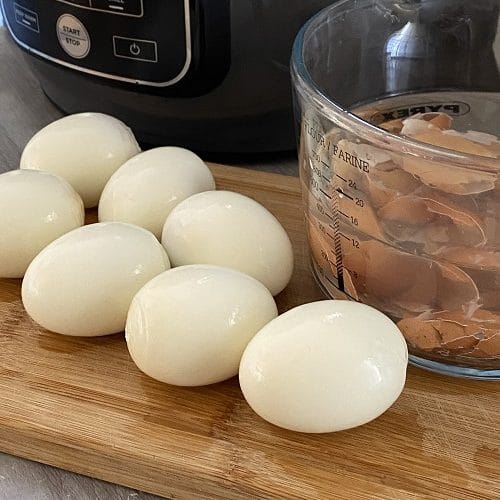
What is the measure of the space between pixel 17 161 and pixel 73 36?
17cm

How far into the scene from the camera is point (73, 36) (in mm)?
756

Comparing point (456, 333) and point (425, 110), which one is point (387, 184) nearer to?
point (456, 333)

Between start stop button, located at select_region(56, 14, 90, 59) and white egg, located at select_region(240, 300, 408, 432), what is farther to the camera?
start stop button, located at select_region(56, 14, 90, 59)

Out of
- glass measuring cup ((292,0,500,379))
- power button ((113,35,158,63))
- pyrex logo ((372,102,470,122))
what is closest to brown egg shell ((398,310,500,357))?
glass measuring cup ((292,0,500,379))

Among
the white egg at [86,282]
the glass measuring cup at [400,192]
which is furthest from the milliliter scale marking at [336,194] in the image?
the white egg at [86,282]

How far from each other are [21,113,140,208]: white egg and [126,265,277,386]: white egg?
21 cm

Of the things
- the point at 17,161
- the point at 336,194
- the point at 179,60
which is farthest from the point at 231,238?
the point at 17,161

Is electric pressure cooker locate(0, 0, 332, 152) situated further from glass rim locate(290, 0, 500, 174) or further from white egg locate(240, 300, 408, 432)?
white egg locate(240, 300, 408, 432)

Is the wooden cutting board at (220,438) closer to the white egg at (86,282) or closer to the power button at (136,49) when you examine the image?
the white egg at (86,282)

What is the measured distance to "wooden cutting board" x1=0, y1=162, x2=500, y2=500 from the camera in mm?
496

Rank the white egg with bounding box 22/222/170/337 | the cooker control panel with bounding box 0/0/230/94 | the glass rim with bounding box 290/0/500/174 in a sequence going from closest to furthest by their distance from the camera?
the glass rim with bounding box 290/0/500/174 → the white egg with bounding box 22/222/170/337 → the cooker control panel with bounding box 0/0/230/94

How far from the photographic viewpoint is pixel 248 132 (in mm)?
787

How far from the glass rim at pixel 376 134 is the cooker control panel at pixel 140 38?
0.12 meters

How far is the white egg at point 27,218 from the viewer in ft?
2.13
